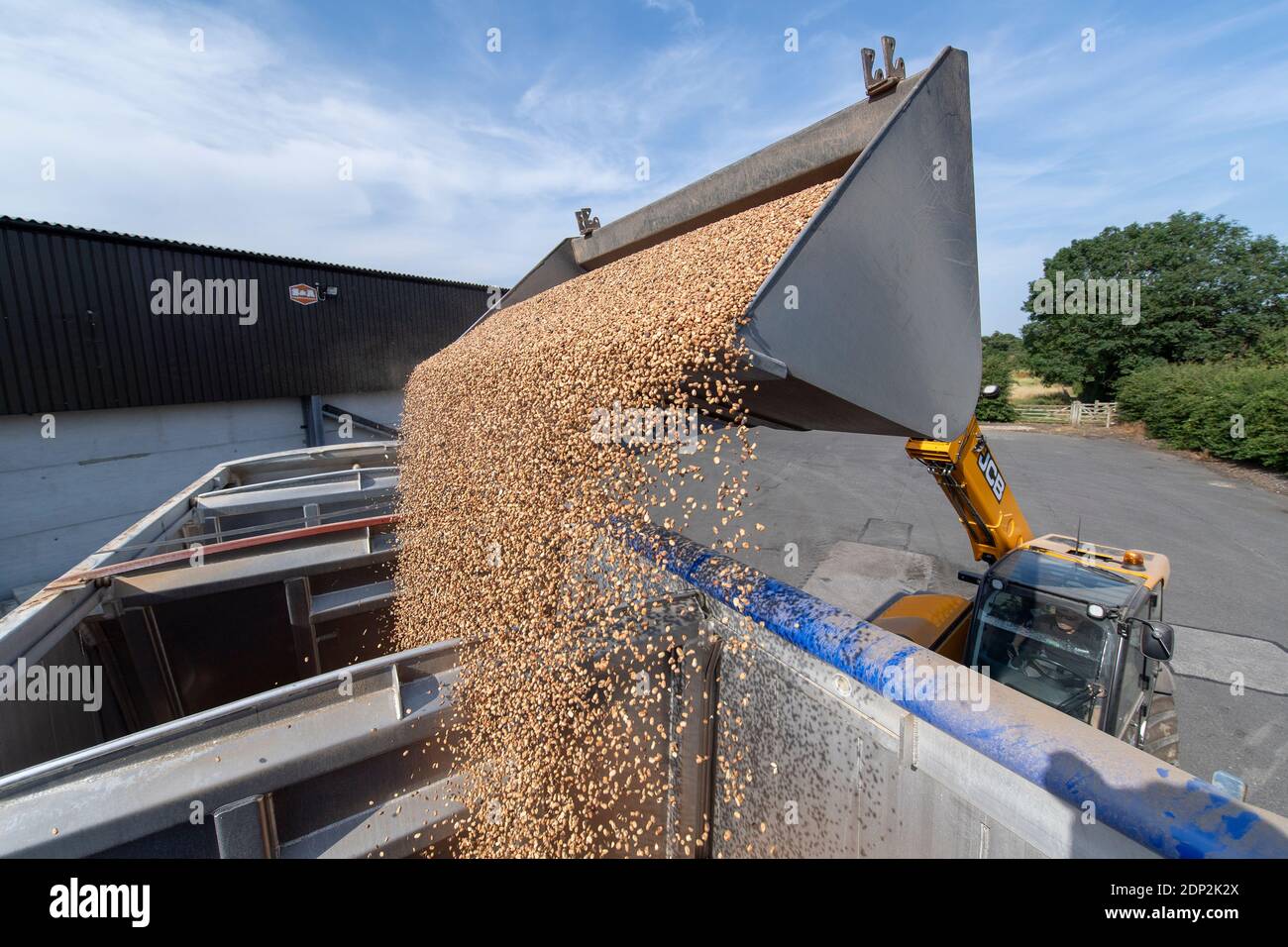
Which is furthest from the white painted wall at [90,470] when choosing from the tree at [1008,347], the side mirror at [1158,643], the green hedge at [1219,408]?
the tree at [1008,347]

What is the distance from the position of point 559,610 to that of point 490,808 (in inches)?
25.7

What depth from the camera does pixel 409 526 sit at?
3.24m

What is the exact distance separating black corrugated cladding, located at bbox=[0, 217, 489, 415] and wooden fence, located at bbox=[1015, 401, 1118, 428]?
1949 centimetres

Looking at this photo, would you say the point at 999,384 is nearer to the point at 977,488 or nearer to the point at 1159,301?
the point at 1159,301

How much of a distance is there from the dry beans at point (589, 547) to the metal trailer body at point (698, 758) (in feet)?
0.43

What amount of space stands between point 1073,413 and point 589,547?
21932mm

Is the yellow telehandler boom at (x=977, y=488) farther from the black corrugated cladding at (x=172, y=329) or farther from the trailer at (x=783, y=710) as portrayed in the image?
the black corrugated cladding at (x=172, y=329)

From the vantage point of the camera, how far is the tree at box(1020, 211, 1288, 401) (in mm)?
18250

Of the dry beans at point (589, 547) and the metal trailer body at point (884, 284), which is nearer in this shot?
the metal trailer body at point (884, 284)

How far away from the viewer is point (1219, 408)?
1229 cm

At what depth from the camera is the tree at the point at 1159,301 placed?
18.2m

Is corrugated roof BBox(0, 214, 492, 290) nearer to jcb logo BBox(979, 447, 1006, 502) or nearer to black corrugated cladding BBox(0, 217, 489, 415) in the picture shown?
black corrugated cladding BBox(0, 217, 489, 415)

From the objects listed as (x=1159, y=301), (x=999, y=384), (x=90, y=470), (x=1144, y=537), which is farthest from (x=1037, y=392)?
(x=90, y=470)
